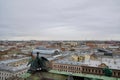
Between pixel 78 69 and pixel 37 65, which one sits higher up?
pixel 37 65

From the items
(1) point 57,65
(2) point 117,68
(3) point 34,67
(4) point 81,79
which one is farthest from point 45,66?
(1) point 57,65

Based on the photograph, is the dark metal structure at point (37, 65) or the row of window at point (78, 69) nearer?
the dark metal structure at point (37, 65)

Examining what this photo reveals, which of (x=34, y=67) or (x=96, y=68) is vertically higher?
(x=34, y=67)

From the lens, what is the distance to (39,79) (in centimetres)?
2561

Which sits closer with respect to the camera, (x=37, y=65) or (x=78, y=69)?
(x=37, y=65)

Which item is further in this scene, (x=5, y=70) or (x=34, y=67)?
(x=5, y=70)

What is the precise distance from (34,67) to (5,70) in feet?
97.1

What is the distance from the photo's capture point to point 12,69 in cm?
5316

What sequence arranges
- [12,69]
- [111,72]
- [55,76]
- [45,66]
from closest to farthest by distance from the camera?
1. [55,76]
2. [45,66]
3. [111,72]
4. [12,69]

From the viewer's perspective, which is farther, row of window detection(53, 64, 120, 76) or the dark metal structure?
row of window detection(53, 64, 120, 76)

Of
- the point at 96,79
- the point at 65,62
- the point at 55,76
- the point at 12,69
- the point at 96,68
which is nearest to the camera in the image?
the point at 96,79

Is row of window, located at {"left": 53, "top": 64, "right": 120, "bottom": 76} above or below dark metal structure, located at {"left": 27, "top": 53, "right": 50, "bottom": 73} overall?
below

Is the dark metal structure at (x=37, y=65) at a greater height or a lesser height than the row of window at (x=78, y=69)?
greater

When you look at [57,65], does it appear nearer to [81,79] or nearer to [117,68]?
[117,68]
